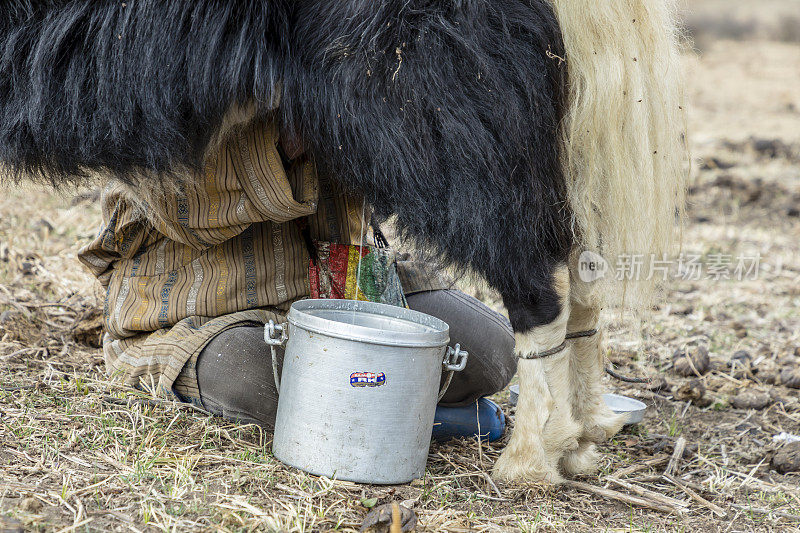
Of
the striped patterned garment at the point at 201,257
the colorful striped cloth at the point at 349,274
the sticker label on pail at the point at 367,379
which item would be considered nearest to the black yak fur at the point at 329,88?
the striped patterned garment at the point at 201,257

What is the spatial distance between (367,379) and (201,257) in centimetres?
73

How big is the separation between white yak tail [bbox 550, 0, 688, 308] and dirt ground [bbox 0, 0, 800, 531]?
12.6 inches

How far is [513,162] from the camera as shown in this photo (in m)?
1.81

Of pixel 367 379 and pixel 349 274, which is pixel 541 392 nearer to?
pixel 367 379

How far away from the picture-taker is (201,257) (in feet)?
7.53

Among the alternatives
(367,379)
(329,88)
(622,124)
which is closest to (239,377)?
(367,379)

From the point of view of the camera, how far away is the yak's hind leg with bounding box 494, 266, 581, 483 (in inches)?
79.7

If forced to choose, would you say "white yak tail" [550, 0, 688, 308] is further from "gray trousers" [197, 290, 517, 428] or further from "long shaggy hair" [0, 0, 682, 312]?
"gray trousers" [197, 290, 517, 428]

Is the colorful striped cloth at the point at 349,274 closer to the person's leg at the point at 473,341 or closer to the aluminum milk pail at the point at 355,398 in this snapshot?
the person's leg at the point at 473,341

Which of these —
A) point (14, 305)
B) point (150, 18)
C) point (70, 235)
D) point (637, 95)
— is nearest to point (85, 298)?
point (14, 305)

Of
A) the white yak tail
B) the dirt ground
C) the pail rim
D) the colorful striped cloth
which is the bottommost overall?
the dirt ground

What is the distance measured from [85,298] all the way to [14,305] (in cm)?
31

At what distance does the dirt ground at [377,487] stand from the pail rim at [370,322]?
231 millimetres

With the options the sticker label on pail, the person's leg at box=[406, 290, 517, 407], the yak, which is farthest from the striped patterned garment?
the sticker label on pail
